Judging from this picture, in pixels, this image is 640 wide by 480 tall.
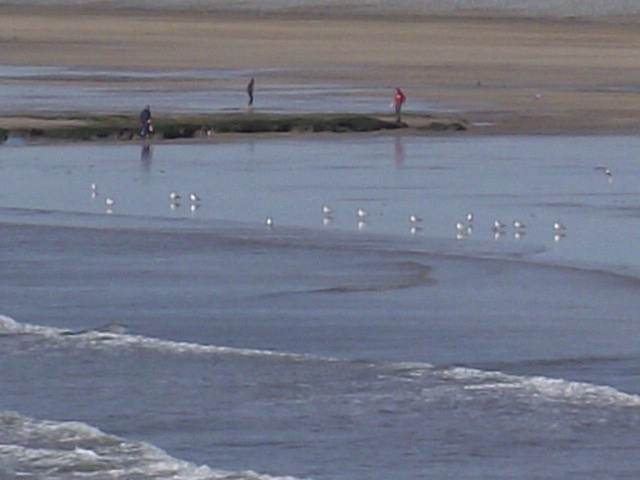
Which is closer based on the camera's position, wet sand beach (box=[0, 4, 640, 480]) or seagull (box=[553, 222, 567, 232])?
wet sand beach (box=[0, 4, 640, 480])

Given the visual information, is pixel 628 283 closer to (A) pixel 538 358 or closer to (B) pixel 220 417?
(A) pixel 538 358

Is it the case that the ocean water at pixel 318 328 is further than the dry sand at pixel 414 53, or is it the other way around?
the dry sand at pixel 414 53

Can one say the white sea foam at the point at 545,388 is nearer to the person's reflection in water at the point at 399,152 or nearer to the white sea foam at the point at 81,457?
the white sea foam at the point at 81,457

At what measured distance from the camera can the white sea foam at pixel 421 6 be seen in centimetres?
8962

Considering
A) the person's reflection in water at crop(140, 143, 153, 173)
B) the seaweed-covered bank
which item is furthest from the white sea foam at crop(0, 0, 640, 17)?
the person's reflection in water at crop(140, 143, 153, 173)

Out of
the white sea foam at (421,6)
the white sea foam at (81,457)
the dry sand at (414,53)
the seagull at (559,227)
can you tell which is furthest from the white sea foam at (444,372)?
the white sea foam at (421,6)

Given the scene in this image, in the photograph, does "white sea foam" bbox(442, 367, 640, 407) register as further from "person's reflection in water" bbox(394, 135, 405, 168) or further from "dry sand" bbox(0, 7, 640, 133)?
"dry sand" bbox(0, 7, 640, 133)

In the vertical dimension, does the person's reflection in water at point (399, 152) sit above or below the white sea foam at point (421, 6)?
below

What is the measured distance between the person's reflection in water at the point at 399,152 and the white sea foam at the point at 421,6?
54.8 m

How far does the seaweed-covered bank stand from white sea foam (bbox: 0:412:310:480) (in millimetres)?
22846

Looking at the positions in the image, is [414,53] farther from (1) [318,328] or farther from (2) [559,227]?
(1) [318,328]

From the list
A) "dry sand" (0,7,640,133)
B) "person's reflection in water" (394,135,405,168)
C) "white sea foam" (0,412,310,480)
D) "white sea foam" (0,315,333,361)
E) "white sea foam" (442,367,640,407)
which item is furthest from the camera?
"dry sand" (0,7,640,133)

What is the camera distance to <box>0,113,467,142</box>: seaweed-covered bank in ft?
116

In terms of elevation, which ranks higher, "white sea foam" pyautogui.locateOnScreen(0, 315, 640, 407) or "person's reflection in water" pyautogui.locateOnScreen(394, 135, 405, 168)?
"person's reflection in water" pyautogui.locateOnScreen(394, 135, 405, 168)
